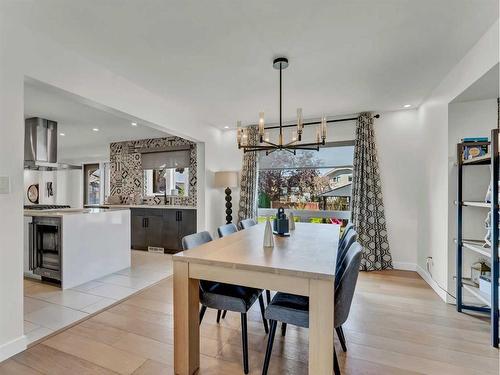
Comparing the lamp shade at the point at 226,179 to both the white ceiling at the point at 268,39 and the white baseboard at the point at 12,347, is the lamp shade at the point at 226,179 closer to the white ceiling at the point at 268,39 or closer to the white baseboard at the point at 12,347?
the white ceiling at the point at 268,39

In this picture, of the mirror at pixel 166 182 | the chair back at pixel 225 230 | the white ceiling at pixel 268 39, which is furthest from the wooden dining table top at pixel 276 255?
the mirror at pixel 166 182

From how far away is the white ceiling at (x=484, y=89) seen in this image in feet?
7.06

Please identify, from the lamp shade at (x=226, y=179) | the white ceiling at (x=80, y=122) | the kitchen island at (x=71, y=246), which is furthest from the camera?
the lamp shade at (x=226, y=179)

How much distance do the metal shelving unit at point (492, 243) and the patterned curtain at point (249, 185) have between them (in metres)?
2.96

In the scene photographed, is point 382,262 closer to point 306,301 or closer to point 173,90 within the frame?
point 306,301

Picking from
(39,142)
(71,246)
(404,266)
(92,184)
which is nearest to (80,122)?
(39,142)

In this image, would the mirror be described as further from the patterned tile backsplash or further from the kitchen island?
the kitchen island

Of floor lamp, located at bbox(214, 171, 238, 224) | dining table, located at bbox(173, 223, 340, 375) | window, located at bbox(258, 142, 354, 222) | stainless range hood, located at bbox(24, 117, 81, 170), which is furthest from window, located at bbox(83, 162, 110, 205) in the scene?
dining table, located at bbox(173, 223, 340, 375)

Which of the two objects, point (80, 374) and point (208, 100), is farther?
point (208, 100)

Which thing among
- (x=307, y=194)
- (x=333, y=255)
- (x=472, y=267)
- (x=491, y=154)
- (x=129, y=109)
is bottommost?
(x=472, y=267)

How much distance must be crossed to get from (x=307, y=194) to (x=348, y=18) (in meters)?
3.12

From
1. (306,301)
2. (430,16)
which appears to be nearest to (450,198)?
(430,16)

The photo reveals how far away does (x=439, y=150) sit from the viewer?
10.1 ft

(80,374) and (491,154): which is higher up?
(491,154)
